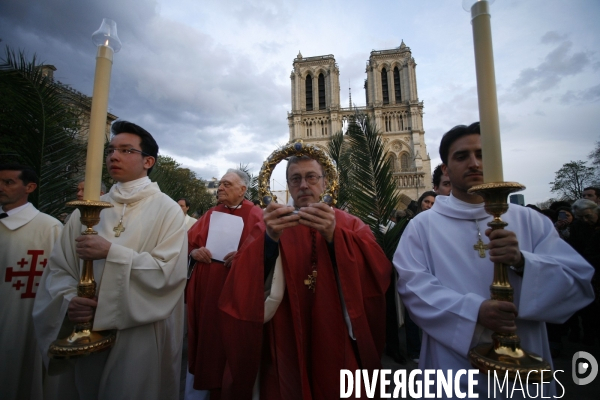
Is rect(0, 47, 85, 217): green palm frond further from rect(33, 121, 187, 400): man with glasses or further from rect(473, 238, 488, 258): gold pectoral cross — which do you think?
rect(473, 238, 488, 258): gold pectoral cross

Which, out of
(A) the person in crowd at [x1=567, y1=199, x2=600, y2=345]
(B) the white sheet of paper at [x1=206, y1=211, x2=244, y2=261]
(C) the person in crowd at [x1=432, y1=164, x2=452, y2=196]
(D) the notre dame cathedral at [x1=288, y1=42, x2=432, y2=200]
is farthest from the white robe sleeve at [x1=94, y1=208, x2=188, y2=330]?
(D) the notre dame cathedral at [x1=288, y1=42, x2=432, y2=200]

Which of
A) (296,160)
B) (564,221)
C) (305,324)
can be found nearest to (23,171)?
(296,160)

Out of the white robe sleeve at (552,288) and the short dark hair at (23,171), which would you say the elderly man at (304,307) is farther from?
the short dark hair at (23,171)

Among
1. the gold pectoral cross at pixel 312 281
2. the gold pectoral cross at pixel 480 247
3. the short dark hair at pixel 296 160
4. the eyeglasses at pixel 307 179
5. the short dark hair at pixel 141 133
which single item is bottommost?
the gold pectoral cross at pixel 312 281

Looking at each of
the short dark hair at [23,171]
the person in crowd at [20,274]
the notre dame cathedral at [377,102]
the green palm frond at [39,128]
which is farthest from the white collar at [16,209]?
the notre dame cathedral at [377,102]

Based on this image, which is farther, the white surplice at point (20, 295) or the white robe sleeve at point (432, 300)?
the white surplice at point (20, 295)

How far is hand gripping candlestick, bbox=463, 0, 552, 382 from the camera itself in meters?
1.19

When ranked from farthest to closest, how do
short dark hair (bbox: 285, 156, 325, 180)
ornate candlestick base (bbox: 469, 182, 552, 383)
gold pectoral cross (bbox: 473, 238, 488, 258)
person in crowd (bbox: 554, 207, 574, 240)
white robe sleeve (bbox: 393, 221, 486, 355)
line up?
person in crowd (bbox: 554, 207, 574, 240), short dark hair (bbox: 285, 156, 325, 180), gold pectoral cross (bbox: 473, 238, 488, 258), white robe sleeve (bbox: 393, 221, 486, 355), ornate candlestick base (bbox: 469, 182, 552, 383)

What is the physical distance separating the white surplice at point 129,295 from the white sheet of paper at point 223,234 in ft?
3.84

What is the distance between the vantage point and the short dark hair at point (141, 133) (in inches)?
89.7

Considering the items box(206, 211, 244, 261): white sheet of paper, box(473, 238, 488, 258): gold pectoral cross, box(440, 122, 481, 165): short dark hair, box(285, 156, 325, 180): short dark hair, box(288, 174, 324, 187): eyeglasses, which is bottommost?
box(473, 238, 488, 258): gold pectoral cross

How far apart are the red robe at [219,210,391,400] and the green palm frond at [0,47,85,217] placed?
11.1ft

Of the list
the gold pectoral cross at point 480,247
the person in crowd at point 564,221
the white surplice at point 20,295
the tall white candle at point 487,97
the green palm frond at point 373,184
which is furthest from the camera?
the person in crowd at point 564,221

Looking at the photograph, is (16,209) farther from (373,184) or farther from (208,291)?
(373,184)
